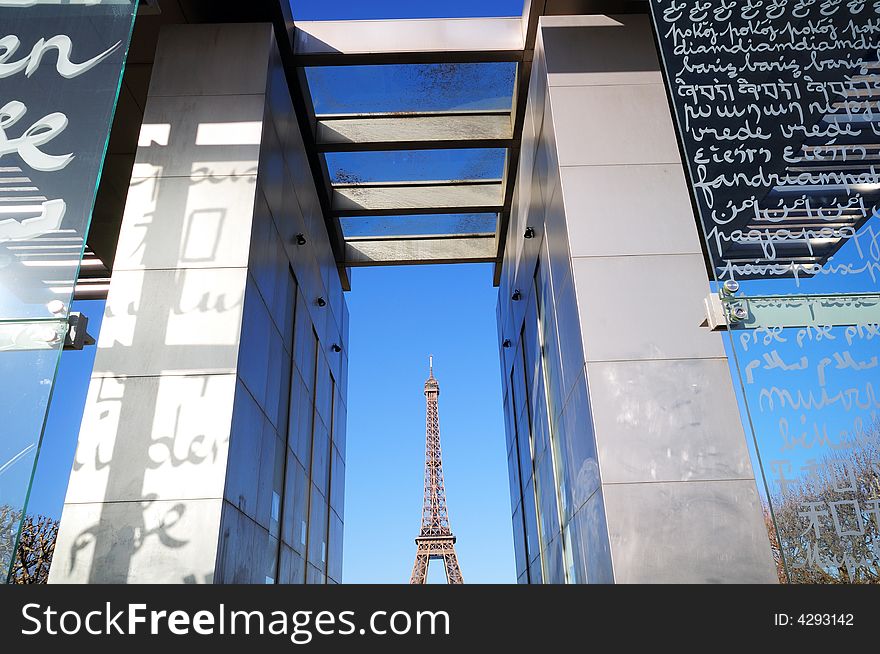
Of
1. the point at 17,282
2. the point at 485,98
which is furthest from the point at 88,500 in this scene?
the point at 485,98

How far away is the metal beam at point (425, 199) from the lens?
27.7 ft

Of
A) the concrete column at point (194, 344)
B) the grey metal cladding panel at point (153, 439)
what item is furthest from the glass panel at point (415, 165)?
the grey metal cladding panel at point (153, 439)

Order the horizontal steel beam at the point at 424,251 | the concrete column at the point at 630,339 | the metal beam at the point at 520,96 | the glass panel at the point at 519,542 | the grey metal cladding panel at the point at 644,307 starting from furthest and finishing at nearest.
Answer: the horizontal steel beam at the point at 424,251
the glass panel at the point at 519,542
the metal beam at the point at 520,96
the grey metal cladding panel at the point at 644,307
the concrete column at the point at 630,339

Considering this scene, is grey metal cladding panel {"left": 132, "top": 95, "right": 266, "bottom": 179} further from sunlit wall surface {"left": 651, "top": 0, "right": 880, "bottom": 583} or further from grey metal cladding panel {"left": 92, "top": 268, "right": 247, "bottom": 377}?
sunlit wall surface {"left": 651, "top": 0, "right": 880, "bottom": 583}

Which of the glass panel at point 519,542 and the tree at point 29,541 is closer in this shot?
the tree at point 29,541

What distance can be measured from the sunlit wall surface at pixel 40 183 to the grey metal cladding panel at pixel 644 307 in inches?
111

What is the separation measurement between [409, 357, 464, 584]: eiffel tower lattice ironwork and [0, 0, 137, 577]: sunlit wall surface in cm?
2626

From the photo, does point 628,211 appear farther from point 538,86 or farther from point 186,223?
point 186,223

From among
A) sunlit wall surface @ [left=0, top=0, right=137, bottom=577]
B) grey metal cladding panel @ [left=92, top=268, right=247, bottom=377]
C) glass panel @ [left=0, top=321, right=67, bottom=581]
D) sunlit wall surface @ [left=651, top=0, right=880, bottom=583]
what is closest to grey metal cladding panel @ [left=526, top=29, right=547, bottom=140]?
sunlit wall surface @ [left=651, top=0, right=880, bottom=583]

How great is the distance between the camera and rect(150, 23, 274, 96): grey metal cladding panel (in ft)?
17.1

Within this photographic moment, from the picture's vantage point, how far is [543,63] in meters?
5.42

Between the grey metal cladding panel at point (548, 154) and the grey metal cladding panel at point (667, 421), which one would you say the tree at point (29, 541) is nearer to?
the grey metal cladding panel at point (667, 421)

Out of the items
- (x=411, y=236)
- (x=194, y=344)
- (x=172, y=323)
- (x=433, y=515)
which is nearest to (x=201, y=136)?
(x=172, y=323)

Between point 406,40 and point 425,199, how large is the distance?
8.44 feet
